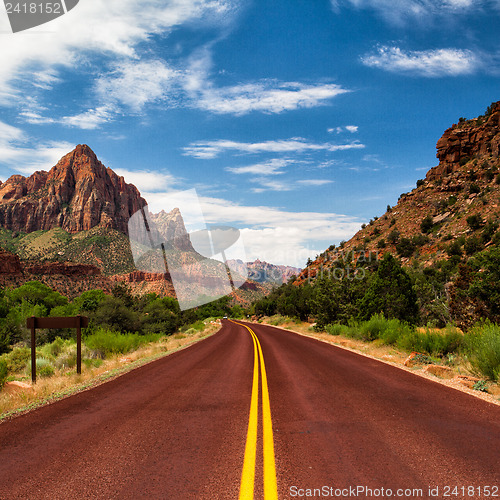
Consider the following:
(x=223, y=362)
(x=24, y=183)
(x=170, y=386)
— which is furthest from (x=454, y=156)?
(x=24, y=183)

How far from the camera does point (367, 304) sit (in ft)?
85.3

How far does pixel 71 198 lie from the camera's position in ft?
498

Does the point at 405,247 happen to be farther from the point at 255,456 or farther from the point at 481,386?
the point at 255,456

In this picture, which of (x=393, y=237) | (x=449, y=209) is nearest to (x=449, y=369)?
(x=393, y=237)

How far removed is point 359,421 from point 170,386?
16.8ft

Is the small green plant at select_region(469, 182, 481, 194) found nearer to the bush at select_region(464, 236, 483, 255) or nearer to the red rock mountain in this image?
the bush at select_region(464, 236, 483, 255)

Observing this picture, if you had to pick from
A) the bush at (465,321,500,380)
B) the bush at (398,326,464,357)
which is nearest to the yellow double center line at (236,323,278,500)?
the bush at (465,321,500,380)

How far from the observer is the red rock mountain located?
140 metres

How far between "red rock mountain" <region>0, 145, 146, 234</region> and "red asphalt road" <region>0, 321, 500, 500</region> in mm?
140027

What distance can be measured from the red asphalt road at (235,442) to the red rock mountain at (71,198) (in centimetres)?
14003

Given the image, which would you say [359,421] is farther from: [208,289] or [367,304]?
[208,289]

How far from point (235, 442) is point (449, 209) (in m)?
62.7

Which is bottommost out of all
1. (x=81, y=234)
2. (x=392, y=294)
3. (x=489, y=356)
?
(x=489, y=356)

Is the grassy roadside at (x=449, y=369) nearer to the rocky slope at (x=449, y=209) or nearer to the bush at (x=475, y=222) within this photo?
the rocky slope at (x=449, y=209)
